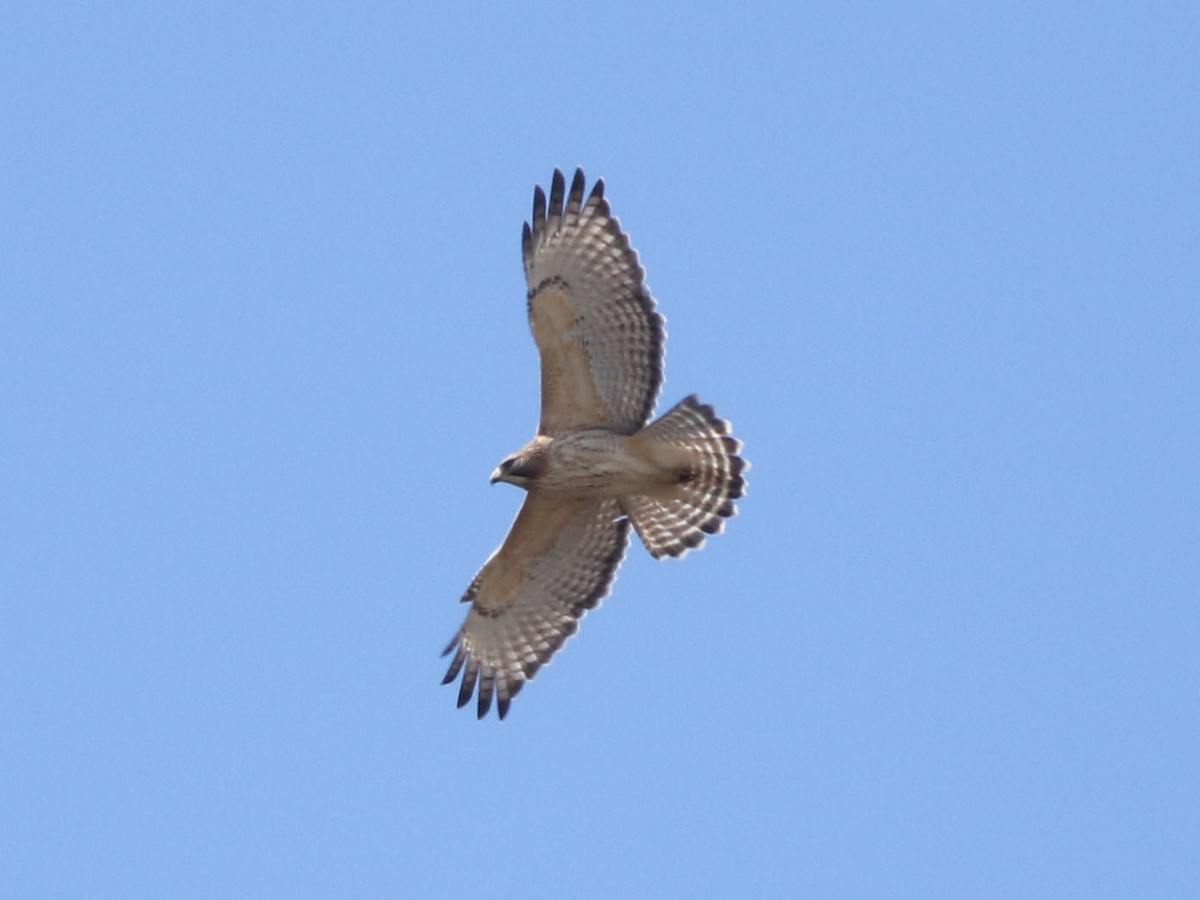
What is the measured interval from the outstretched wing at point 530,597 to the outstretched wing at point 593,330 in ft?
2.49

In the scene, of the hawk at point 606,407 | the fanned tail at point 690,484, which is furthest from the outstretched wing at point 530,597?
the fanned tail at point 690,484

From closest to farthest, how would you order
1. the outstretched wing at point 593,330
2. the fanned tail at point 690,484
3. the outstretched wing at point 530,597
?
the fanned tail at point 690,484 < the outstretched wing at point 593,330 < the outstretched wing at point 530,597

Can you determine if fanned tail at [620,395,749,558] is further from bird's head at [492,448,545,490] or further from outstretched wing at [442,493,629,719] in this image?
bird's head at [492,448,545,490]

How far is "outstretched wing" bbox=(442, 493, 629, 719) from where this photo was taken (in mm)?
14188

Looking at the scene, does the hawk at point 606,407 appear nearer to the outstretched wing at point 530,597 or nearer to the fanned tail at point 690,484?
the fanned tail at point 690,484

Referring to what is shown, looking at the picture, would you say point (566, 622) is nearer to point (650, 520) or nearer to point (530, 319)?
point (650, 520)

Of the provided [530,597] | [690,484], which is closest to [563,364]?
[690,484]

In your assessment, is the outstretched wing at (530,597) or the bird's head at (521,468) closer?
the bird's head at (521,468)

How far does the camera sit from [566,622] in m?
14.4

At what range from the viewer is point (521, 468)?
13469 mm

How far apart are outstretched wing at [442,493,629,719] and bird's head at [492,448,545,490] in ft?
2.23

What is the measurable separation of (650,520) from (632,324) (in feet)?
3.83

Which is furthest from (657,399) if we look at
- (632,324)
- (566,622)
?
(566,622)

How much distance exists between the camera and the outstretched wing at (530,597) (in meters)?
14.2
